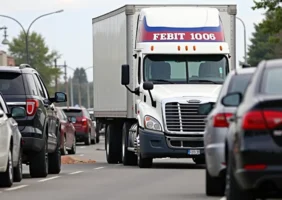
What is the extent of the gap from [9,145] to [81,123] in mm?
32378

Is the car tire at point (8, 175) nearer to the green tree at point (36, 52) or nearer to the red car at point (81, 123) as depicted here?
the red car at point (81, 123)

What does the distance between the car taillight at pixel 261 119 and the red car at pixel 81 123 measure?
40.1 meters

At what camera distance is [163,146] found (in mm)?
27250

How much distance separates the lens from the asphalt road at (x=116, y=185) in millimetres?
18656

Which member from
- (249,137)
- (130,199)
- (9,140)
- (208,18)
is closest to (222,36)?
(208,18)

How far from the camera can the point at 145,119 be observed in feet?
90.4

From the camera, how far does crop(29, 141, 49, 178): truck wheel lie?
23562 millimetres

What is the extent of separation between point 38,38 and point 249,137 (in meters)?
145

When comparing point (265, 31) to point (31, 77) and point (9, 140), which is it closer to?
point (31, 77)

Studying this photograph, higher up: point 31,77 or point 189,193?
point 31,77

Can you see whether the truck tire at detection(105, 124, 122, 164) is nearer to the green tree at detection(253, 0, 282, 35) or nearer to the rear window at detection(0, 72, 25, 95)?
the rear window at detection(0, 72, 25, 95)

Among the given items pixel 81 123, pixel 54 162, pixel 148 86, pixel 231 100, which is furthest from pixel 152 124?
pixel 81 123

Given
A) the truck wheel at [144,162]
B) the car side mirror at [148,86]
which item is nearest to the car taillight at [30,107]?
the car side mirror at [148,86]

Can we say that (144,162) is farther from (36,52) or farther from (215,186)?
(36,52)
